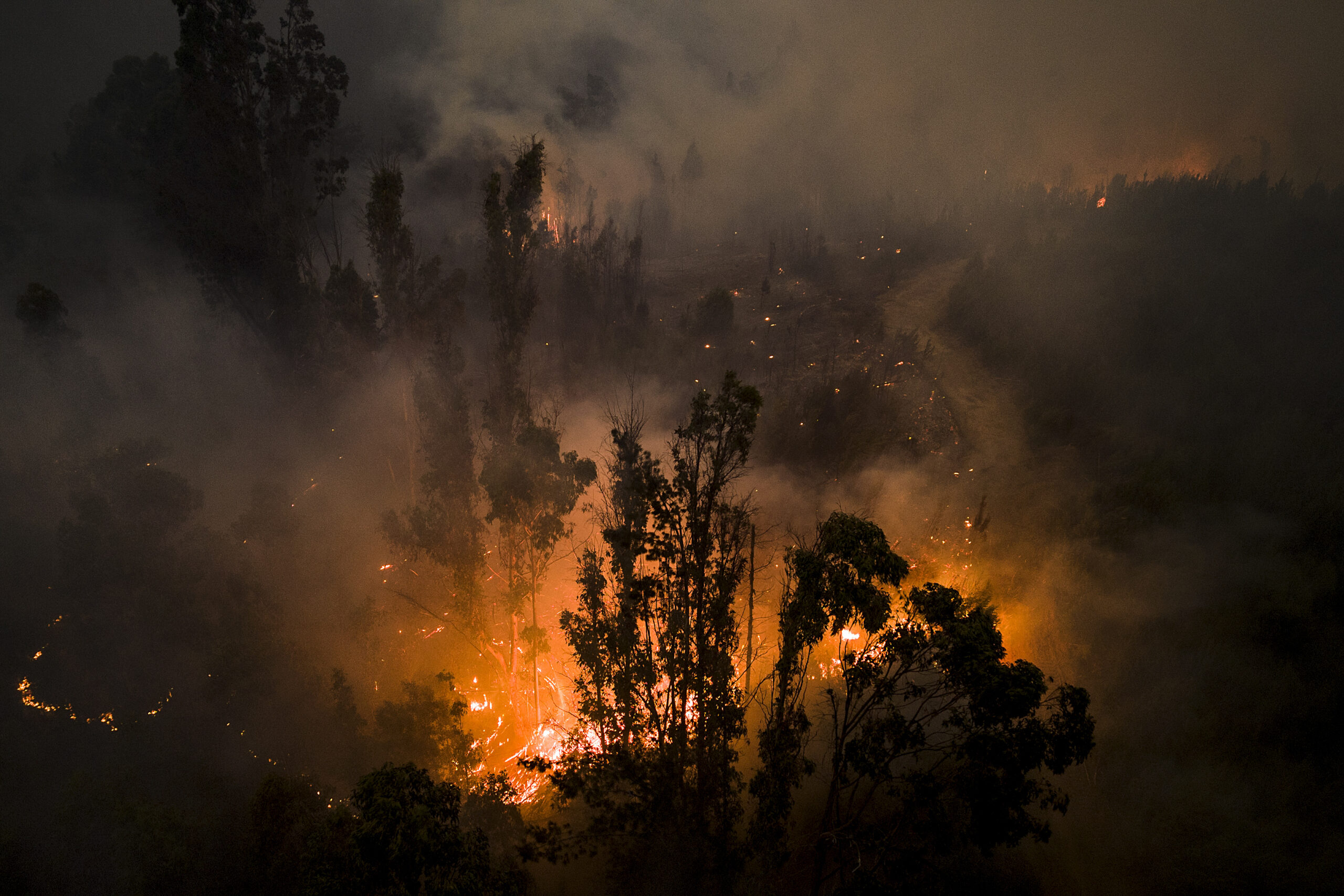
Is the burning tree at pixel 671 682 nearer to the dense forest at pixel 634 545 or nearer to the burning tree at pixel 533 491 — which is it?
the dense forest at pixel 634 545

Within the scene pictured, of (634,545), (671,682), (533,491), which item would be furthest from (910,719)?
(533,491)

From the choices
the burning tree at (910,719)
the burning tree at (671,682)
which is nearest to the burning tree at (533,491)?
the burning tree at (671,682)

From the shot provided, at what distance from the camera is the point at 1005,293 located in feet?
114

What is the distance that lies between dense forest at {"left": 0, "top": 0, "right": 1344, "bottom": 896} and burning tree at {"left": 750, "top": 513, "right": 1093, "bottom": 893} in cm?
8

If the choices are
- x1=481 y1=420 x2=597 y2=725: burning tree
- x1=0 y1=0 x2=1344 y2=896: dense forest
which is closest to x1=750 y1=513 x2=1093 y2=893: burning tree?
x1=0 y1=0 x2=1344 y2=896: dense forest

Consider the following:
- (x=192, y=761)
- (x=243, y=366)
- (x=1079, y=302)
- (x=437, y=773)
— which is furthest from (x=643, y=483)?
(x=243, y=366)

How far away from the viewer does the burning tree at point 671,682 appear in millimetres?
11281

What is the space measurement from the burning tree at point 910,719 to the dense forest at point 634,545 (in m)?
0.08

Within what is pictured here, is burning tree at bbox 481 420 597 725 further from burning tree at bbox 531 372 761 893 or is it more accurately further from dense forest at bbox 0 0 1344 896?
burning tree at bbox 531 372 761 893

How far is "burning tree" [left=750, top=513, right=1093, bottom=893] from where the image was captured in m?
7.57

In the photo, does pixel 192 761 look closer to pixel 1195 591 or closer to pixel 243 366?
pixel 243 366

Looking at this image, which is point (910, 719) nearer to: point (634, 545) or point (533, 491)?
point (634, 545)

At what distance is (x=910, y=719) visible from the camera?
958 cm

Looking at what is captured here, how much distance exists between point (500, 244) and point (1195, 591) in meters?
27.5
